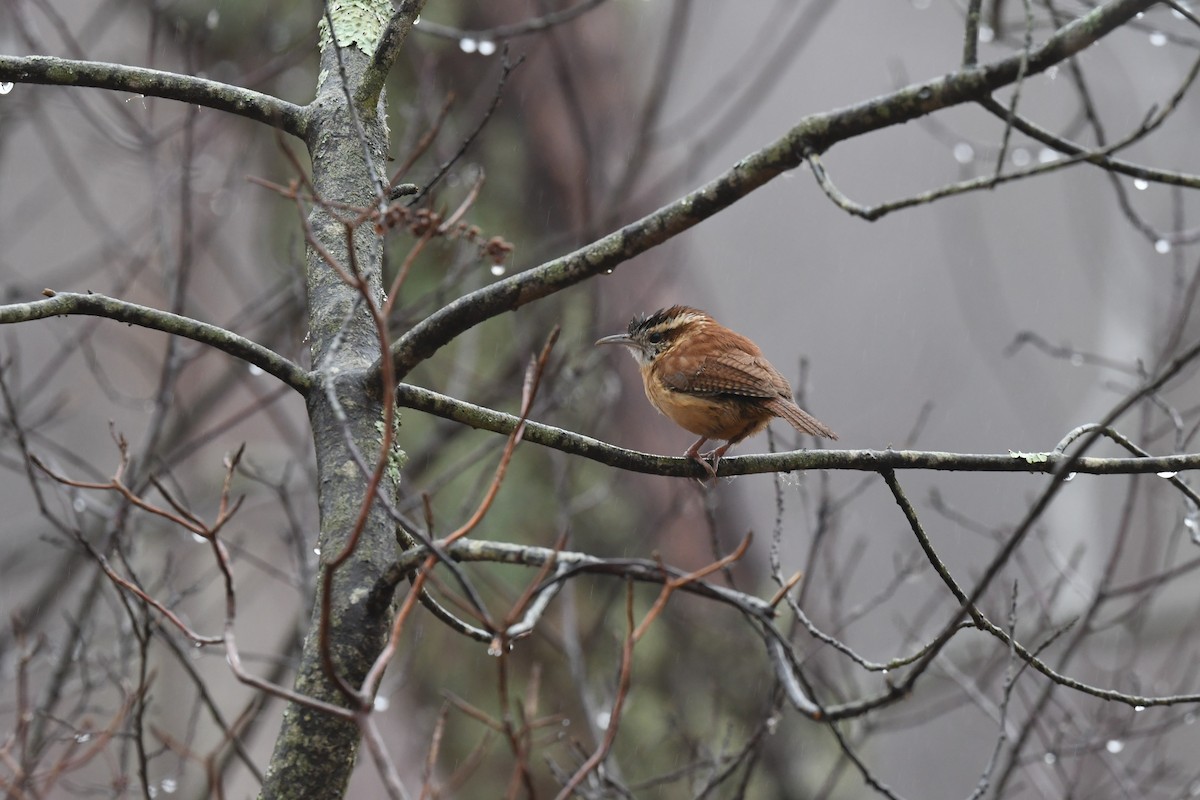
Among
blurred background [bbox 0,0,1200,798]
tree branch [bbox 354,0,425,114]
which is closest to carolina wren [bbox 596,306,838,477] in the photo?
blurred background [bbox 0,0,1200,798]

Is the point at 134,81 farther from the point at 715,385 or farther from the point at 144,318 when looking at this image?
the point at 715,385

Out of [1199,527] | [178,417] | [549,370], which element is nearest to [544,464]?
[549,370]

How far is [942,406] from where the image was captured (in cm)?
1280

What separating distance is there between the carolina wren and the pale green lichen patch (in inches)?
59.6

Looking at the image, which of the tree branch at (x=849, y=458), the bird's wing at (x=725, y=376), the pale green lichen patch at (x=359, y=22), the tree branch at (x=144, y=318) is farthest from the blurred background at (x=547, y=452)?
the tree branch at (x=144, y=318)

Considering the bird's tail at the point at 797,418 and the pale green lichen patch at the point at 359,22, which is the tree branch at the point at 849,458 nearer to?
the bird's tail at the point at 797,418

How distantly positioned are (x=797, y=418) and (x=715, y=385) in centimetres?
37

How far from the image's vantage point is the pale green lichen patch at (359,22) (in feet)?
9.42

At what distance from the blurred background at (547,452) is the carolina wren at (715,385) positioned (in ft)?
0.67

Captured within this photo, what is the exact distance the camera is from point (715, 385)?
373 centimetres

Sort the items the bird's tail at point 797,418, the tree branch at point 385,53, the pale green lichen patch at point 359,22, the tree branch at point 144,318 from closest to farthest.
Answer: the tree branch at point 144,318, the tree branch at point 385,53, the pale green lichen patch at point 359,22, the bird's tail at point 797,418

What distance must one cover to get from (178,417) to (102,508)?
1128 mm

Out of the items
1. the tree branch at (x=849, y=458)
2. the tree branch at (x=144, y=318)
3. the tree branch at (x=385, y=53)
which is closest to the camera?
the tree branch at (x=144, y=318)

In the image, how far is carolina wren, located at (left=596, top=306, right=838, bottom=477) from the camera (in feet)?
12.0
